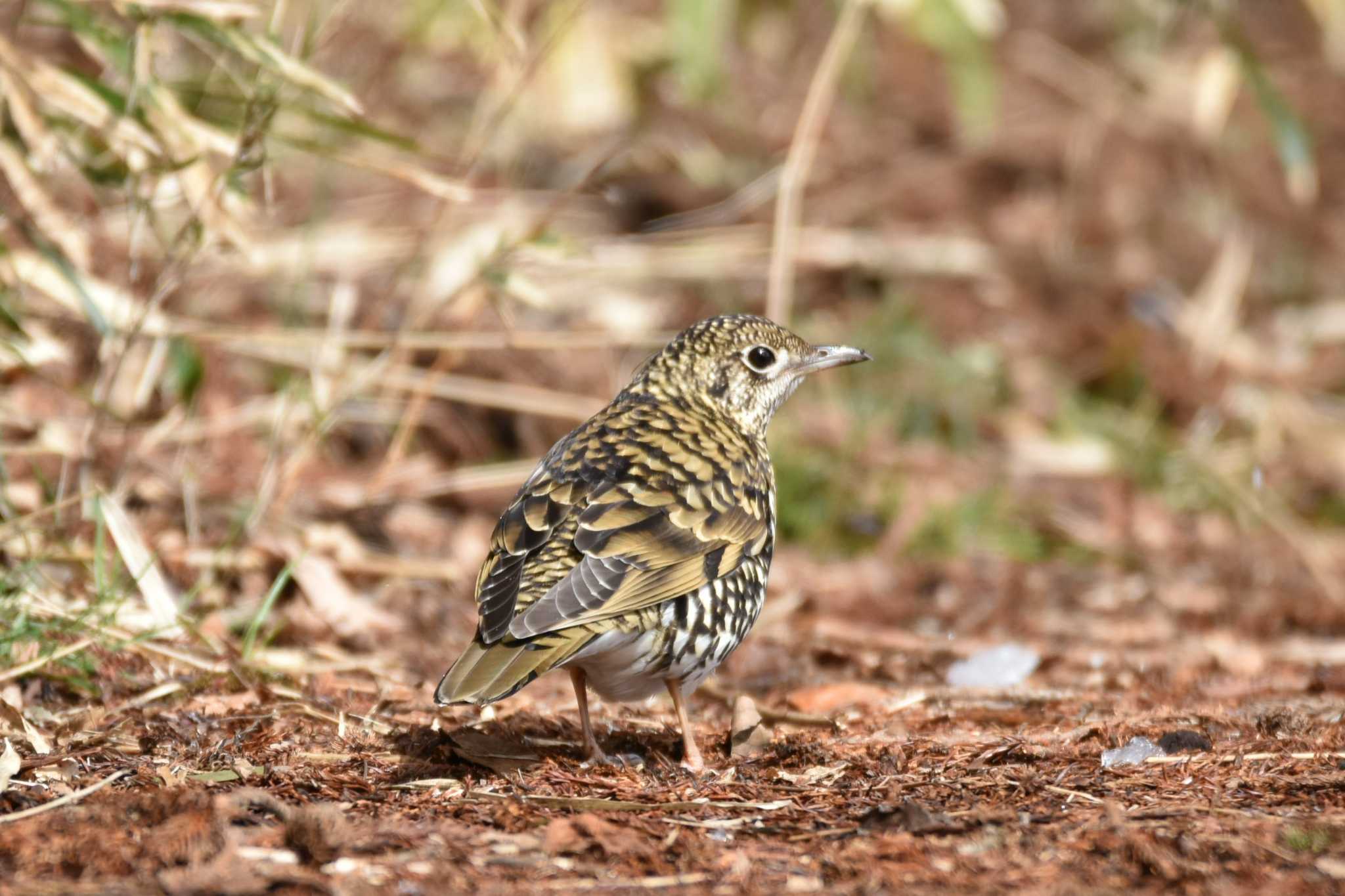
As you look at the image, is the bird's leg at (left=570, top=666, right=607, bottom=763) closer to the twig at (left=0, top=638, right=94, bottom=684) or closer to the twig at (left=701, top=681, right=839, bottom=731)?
the twig at (left=701, top=681, right=839, bottom=731)

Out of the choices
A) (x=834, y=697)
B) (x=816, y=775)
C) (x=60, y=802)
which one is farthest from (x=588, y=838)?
(x=834, y=697)

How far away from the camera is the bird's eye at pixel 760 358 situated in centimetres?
517

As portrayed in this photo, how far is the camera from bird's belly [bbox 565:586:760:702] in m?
4.19

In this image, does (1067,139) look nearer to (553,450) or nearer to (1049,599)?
(1049,599)

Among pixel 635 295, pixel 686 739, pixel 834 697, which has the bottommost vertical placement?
pixel 834 697

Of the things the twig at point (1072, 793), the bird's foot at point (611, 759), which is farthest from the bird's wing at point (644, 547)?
the twig at point (1072, 793)

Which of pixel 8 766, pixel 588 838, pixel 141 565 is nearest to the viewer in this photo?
pixel 588 838

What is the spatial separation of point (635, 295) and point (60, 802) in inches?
251

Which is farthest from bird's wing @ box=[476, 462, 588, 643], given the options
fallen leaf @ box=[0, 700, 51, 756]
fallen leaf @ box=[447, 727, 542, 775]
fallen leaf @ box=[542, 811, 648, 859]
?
fallen leaf @ box=[0, 700, 51, 756]

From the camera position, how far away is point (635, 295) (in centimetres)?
952

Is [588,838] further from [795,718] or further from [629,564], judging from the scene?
[795,718]

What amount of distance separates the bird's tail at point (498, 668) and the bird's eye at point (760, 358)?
1504 millimetres

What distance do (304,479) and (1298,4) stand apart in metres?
11.9

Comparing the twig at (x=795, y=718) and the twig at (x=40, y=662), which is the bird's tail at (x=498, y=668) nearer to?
the twig at (x=795, y=718)
